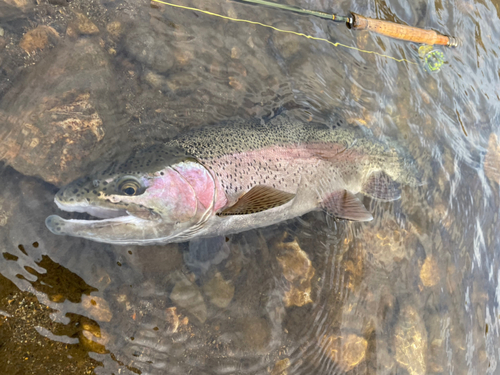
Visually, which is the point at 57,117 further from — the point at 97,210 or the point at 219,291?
the point at 219,291

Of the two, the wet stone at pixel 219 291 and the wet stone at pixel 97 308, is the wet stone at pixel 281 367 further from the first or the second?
the wet stone at pixel 97 308

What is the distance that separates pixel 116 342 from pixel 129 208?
1162mm

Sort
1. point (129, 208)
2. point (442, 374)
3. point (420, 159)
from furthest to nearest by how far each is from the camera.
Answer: point (420, 159) < point (442, 374) < point (129, 208)

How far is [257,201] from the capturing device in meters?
2.60

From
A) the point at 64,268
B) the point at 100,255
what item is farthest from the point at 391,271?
the point at 64,268

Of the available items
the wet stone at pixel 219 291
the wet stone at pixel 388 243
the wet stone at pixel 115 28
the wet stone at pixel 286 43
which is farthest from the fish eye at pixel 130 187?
the wet stone at pixel 388 243

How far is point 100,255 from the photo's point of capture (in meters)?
2.68

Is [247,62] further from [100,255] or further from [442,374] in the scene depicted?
[442,374]

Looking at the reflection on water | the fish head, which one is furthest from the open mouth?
the reflection on water

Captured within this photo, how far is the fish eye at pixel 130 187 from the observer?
2.35 m

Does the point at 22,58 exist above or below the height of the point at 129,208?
above

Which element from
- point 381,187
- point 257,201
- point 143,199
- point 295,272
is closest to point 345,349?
point 295,272

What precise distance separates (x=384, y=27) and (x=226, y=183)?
9.46ft

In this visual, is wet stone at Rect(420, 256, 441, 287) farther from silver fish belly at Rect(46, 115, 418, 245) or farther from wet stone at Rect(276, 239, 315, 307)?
wet stone at Rect(276, 239, 315, 307)
